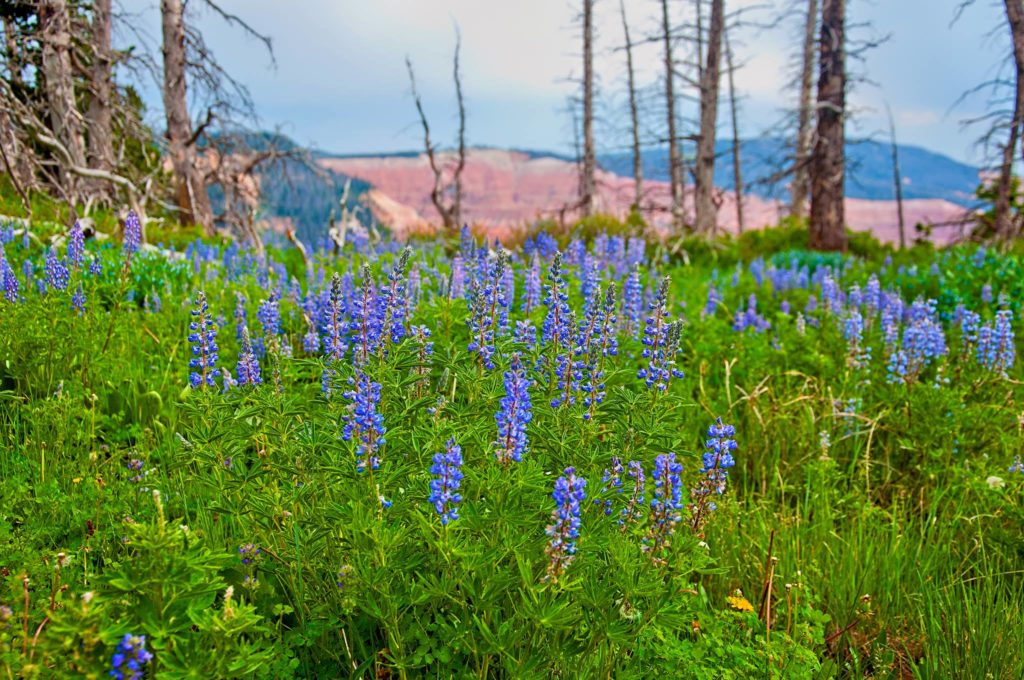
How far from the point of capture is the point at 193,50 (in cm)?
1360

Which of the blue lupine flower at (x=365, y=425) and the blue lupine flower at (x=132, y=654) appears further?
the blue lupine flower at (x=365, y=425)

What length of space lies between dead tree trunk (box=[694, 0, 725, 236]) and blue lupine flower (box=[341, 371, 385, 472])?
16469 mm

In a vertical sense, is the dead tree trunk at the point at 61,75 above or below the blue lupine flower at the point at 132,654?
above

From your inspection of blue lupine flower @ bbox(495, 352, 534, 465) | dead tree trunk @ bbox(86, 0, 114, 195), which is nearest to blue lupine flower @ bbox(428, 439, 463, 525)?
blue lupine flower @ bbox(495, 352, 534, 465)

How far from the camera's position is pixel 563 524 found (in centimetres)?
185

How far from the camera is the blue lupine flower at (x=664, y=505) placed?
2.21 metres

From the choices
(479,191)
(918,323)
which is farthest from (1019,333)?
(479,191)

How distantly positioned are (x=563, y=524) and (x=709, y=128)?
18174 mm

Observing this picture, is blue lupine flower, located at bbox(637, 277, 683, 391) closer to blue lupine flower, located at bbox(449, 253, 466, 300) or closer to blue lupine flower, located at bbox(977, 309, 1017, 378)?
blue lupine flower, located at bbox(449, 253, 466, 300)

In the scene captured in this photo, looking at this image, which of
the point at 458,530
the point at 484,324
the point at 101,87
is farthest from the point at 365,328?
the point at 101,87

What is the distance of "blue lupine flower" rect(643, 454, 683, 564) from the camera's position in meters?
2.21

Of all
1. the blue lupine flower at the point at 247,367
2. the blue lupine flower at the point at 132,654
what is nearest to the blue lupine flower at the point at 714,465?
the blue lupine flower at the point at 132,654

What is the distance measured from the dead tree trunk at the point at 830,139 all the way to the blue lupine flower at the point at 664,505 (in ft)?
43.1

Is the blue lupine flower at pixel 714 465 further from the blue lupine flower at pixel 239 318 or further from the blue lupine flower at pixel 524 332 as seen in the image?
the blue lupine flower at pixel 239 318
